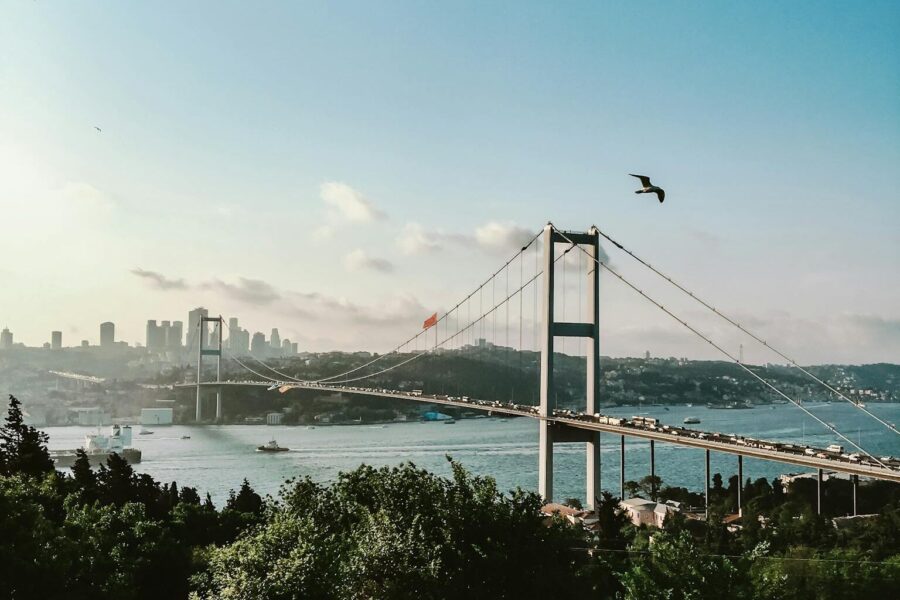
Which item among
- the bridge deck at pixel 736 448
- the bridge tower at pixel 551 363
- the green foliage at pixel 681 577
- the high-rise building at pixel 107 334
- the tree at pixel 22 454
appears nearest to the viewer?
the green foliage at pixel 681 577

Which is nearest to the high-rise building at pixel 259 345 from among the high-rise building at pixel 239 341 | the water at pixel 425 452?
the high-rise building at pixel 239 341

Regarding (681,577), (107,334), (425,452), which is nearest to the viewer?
(681,577)

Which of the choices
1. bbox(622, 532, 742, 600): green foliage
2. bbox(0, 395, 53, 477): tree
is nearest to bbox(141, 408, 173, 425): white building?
bbox(0, 395, 53, 477): tree

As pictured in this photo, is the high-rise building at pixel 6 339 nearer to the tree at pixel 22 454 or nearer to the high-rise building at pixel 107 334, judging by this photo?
the high-rise building at pixel 107 334

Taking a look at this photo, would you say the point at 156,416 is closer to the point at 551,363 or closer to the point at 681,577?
the point at 551,363

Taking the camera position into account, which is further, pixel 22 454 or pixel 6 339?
pixel 6 339

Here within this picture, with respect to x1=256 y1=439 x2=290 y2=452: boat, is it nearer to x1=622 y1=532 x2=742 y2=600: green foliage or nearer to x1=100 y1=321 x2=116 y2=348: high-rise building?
x1=622 y1=532 x2=742 y2=600: green foliage

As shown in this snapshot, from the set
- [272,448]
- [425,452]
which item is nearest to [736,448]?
[425,452]
